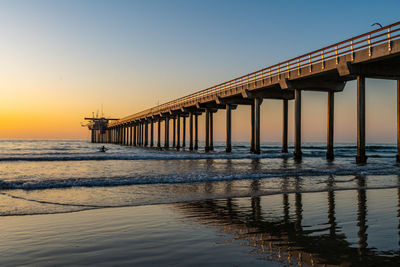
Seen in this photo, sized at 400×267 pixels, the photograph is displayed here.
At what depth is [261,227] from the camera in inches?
198

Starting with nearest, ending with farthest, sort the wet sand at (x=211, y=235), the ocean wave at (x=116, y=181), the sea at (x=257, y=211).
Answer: the wet sand at (x=211, y=235)
the sea at (x=257, y=211)
the ocean wave at (x=116, y=181)

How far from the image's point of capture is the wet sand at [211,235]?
11.5ft

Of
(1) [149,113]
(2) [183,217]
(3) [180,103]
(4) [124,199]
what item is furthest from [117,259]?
(1) [149,113]

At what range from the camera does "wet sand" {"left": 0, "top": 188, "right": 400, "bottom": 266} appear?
3.50 m

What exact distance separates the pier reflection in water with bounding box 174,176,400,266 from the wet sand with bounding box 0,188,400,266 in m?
0.01

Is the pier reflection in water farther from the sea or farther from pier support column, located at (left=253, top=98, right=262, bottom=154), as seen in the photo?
pier support column, located at (left=253, top=98, right=262, bottom=154)

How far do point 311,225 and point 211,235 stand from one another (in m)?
1.64

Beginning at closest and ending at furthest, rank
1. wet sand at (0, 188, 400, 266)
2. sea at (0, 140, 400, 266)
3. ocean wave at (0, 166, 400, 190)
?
1. wet sand at (0, 188, 400, 266)
2. sea at (0, 140, 400, 266)
3. ocean wave at (0, 166, 400, 190)

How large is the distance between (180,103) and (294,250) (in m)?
41.4

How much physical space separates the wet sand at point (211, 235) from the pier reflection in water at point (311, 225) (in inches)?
0.4

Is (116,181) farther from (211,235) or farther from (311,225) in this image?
(311,225)

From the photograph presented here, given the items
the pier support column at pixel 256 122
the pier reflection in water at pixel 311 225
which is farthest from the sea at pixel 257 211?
the pier support column at pixel 256 122

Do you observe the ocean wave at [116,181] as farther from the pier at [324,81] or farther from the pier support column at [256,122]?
the pier support column at [256,122]

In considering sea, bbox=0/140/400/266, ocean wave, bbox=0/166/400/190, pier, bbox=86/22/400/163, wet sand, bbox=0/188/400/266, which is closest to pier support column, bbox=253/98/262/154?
pier, bbox=86/22/400/163
